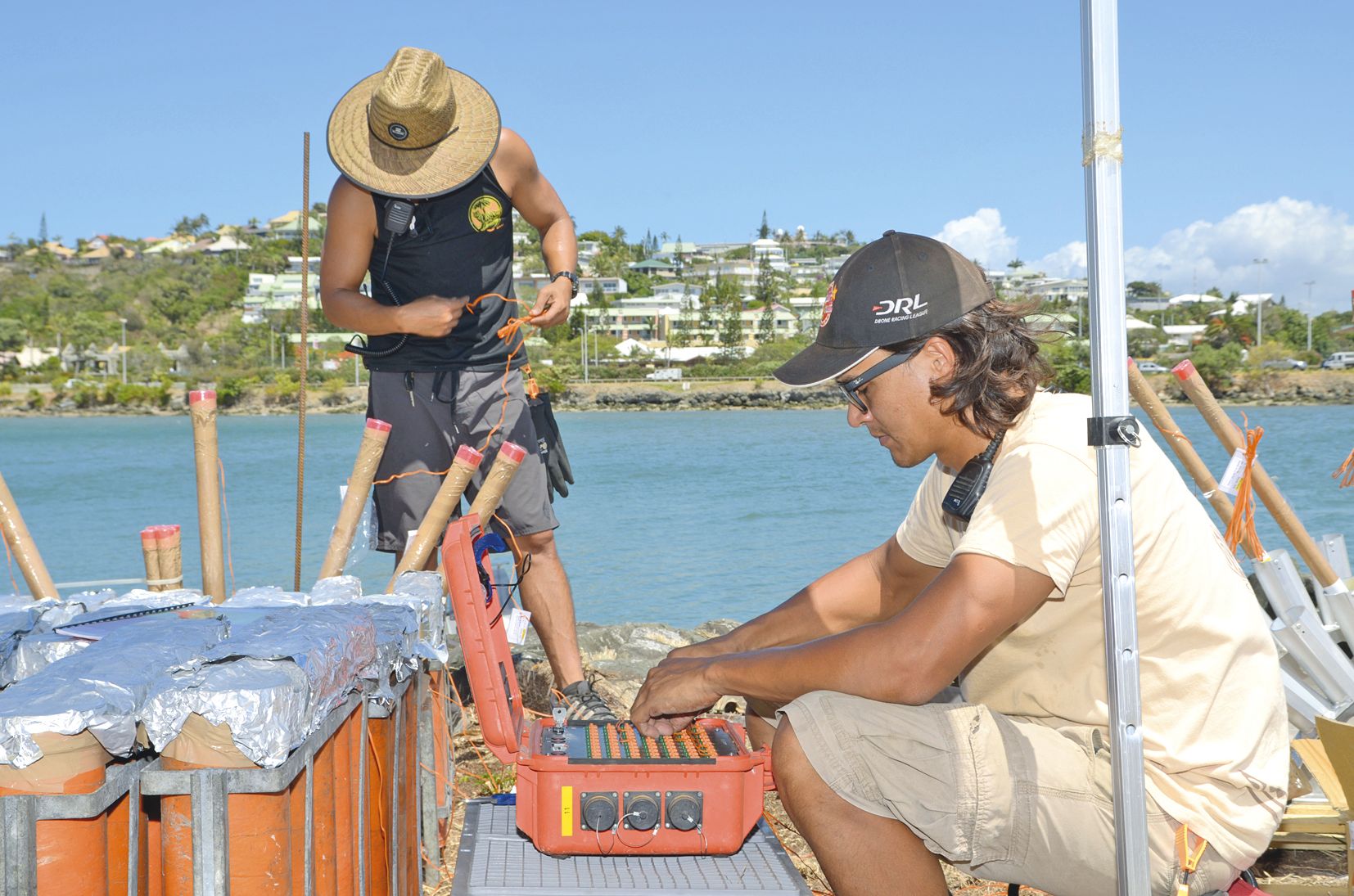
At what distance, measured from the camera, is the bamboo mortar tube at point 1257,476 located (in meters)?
4.11

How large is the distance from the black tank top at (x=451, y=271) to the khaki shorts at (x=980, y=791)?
101 inches

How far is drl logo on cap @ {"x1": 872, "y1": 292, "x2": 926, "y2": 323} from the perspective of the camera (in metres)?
2.30

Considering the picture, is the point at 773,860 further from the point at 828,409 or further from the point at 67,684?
the point at 828,409

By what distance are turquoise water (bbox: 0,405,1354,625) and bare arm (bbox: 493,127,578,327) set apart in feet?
20.3

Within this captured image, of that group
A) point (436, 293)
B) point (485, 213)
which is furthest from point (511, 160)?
point (436, 293)

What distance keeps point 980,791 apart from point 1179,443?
2.37 m

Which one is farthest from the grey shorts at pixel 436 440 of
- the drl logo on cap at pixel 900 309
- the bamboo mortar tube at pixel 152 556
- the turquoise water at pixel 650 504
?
the turquoise water at pixel 650 504

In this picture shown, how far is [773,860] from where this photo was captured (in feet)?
7.61

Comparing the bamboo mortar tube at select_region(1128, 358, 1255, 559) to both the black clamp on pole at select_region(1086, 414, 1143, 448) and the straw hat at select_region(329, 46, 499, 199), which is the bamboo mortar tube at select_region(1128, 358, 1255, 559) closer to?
the black clamp on pole at select_region(1086, 414, 1143, 448)

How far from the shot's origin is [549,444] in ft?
15.6

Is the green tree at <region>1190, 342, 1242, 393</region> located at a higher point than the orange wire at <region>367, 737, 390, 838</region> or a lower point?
higher

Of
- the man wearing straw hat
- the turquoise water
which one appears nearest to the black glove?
the man wearing straw hat

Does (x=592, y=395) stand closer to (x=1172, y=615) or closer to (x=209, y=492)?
(x=209, y=492)

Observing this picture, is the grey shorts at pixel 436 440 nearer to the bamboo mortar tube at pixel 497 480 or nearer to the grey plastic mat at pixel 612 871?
the bamboo mortar tube at pixel 497 480
